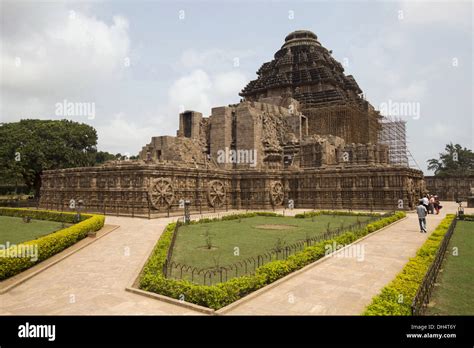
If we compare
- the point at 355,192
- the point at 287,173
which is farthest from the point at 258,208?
the point at 355,192

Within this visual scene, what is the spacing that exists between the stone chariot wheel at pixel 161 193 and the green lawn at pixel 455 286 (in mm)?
19917

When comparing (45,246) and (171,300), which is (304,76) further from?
(171,300)

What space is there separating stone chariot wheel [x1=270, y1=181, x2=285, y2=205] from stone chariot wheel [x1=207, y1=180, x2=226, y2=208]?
207 inches

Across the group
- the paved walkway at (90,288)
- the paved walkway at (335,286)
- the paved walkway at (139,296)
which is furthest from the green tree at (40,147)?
the paved walkway at (335,286)

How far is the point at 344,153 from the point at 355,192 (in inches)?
356

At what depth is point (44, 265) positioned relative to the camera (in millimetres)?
10844

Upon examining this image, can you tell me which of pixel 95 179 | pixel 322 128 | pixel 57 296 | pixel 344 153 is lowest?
pixel 57 296

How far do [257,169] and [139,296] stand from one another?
2768 centimetres

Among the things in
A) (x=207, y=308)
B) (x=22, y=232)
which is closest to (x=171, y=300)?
(x=207, y=308)

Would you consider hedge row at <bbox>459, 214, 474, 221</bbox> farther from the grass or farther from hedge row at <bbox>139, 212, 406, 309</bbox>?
hedge row at <bbox>139, 212, 406, 309</bbox>

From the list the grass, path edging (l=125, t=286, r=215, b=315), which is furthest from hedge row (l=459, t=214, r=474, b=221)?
path edging (l=125, t=286, r=215, b=315)

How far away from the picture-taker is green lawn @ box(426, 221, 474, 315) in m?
6.70
